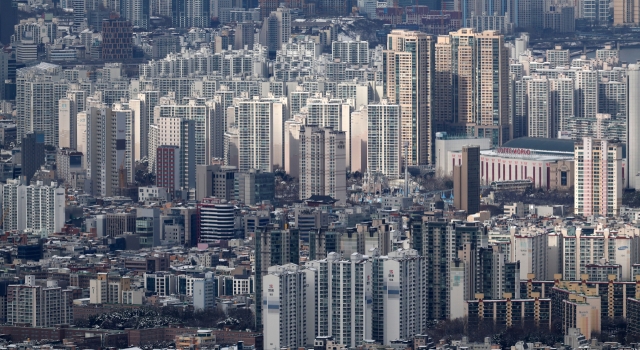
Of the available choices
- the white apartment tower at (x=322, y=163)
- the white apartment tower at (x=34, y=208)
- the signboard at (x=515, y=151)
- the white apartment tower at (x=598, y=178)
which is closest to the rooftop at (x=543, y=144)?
the signboard at (x=515, y=151)

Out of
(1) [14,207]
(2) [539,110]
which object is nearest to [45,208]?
(1) [14,207]

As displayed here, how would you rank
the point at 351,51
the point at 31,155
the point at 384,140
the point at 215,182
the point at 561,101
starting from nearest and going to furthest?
the point at 215,182 < the point at 31,155 < the point at 384,140 < the point at 561,101 < the point at 351,51

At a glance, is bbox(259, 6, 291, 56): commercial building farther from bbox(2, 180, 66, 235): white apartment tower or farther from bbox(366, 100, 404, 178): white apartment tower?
bbox(2, 180, 66, 235): white apartment tower

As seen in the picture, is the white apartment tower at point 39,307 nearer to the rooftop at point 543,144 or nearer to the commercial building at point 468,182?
the commercial building at point 468,182

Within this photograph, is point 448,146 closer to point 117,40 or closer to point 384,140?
point 384,140

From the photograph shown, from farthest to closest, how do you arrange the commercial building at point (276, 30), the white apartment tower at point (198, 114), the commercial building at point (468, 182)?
the commercial building at point (276, 30), the white apartment tower at point (198, 114), the commercial building at point (468, 182)

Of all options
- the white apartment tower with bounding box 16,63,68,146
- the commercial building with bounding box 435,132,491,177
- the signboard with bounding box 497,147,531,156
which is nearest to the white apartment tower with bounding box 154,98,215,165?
the white apartment tower with bounding box 16,63,68,146
